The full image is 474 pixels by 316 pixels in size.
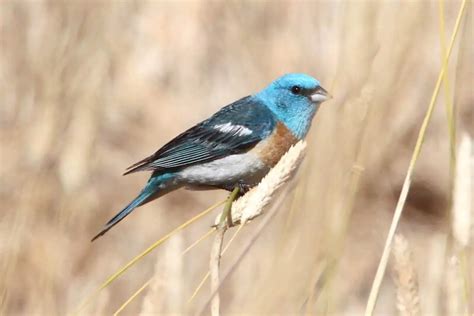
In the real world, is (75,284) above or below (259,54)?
below

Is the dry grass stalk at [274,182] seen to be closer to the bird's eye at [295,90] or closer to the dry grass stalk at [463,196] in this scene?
the dry grass stalk at [463,196]

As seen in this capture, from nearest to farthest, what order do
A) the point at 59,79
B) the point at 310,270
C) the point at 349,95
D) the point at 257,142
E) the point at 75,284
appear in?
the point at 310,270, the point at 349,95, the point at 59,79, the point at 257,142, the point at 75,284

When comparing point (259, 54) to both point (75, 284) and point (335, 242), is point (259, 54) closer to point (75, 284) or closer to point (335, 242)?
point (75, 284)

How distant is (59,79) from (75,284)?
98.7 inches

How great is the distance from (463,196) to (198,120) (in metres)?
4.40

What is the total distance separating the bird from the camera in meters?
3.06

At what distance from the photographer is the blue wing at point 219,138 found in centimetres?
314

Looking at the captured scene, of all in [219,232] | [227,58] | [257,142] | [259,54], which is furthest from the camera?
[227,58]

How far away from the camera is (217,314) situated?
5.41 ft

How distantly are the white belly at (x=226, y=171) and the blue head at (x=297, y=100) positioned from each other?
0.21m

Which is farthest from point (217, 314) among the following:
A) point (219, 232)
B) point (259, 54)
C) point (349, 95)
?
point (259, 54)

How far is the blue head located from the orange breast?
62mm

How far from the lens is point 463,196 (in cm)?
153

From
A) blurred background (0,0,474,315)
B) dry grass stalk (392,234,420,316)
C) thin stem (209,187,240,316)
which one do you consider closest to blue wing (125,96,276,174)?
blurred background (0,0,474,315)
